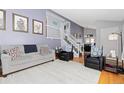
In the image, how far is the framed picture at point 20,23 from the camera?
13.8 ft

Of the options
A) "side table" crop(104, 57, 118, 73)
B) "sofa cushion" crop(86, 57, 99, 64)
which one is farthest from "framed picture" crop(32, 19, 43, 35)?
"side table" crop(104, 57, 118, 73)

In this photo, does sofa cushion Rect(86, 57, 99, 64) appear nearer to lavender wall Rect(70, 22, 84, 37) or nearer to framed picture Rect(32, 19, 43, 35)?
framed picture Rect(32, 19, 43, 35)

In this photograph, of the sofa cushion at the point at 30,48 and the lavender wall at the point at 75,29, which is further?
the lavender wall at the point at 75,29

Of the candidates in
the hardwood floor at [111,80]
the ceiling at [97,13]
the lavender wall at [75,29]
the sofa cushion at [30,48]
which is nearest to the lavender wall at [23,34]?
the sofa cushion at [30,48]

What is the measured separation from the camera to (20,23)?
14.6ft

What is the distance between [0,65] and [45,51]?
6.78 feet

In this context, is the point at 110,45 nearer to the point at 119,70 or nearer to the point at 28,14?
the point at 119,70

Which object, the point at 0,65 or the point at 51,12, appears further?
the point at 51,12

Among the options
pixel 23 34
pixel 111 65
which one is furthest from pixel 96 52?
pixel 23 34

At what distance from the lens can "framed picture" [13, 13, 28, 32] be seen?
422cm

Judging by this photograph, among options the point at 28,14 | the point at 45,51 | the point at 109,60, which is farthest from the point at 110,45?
the point at 28,14

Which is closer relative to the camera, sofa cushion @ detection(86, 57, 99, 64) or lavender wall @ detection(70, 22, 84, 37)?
sofa cushion @ detection(86, 57, 99, 64)

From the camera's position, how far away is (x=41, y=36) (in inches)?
222

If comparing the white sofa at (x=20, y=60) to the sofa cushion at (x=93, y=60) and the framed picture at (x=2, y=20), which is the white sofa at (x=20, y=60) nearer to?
the framed picture at (x=2, y=20)
